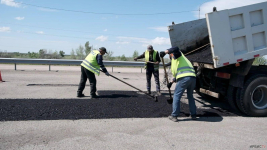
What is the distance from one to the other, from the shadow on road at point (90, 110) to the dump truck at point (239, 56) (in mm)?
595

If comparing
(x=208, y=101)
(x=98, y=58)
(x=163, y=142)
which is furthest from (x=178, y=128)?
(x=98, y=58)

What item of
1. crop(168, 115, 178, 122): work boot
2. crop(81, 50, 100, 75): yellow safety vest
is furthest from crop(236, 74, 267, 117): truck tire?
crop(81, 50, 100, 75): yellow safety vest

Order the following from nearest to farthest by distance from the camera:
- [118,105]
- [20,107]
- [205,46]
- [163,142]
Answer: [163,142], [20,107], [118,105], [205,46]

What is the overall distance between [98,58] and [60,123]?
8.55 ft

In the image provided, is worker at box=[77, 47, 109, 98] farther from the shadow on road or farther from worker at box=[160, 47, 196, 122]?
worker at box=[160, 47, 196, 122]

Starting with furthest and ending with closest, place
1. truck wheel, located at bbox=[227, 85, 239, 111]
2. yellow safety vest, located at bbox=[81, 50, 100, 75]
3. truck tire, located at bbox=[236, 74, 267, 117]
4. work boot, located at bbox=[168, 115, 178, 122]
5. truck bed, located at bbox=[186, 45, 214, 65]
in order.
Answer: 1. yellow safety vest, located at bbox=[81, 50, 100, 75]
2. truck bed, located at bbox=[186, 45, 214, 65]
3. truck wheel, located at bbox=[227, 85, 239, 111]
4. truck tire, located at bbox=[236, 74, 267, 117]
5. work boot, located at bbox=[168, 115, 178, 122]

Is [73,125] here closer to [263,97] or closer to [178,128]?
[178,128]

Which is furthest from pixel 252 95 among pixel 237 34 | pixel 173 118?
pixel 173 118

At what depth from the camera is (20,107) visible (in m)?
5.08

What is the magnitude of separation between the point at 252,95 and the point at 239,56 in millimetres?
985

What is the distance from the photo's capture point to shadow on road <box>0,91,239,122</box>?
4648 mm

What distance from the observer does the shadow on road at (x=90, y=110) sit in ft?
15.3

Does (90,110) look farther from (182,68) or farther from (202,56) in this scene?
(202,56)

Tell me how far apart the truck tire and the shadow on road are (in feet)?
1.46
